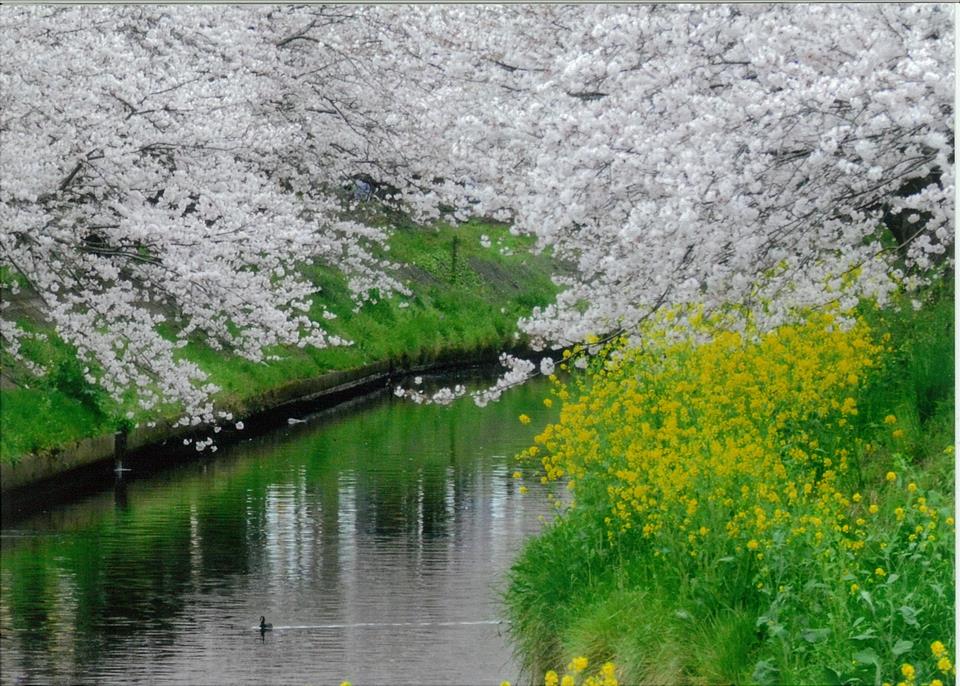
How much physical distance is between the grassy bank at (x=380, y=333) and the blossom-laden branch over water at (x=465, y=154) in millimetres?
183

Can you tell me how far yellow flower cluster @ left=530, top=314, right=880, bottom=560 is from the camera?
4.30 meters

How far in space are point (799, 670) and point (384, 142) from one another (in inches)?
252

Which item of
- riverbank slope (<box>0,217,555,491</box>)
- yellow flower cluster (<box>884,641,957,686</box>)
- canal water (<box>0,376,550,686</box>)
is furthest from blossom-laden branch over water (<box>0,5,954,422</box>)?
yellow flower cluster (<box>884,641,957,686</box>)

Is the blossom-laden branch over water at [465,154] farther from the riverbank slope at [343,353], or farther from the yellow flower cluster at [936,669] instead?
the yellow flower cluster at [936,669]

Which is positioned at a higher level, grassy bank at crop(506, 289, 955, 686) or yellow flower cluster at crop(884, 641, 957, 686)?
grassy bank at crop(506, 289, 955, 686)

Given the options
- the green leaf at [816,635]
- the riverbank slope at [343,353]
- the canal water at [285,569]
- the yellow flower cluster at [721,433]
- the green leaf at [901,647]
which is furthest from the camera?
the riverbank slope at [343,353]

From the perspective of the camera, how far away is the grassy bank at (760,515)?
377cm

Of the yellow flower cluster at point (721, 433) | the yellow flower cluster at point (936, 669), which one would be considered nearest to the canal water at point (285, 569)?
the yellow flower cluster at point (721, 433)

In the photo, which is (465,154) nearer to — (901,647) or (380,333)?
(901,647)

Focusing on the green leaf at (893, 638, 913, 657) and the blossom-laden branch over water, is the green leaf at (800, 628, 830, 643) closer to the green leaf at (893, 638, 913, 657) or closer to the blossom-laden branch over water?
the green leaf at (893, 638, 913, 657)

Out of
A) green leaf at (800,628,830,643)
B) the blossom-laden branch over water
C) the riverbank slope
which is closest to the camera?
green leaf at (800,628,830,643)

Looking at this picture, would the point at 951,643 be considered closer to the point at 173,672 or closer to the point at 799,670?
the point at 799,670

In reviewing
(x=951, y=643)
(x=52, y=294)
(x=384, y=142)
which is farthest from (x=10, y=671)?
A: (x=384, y=142)

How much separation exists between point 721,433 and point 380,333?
18.6ft
